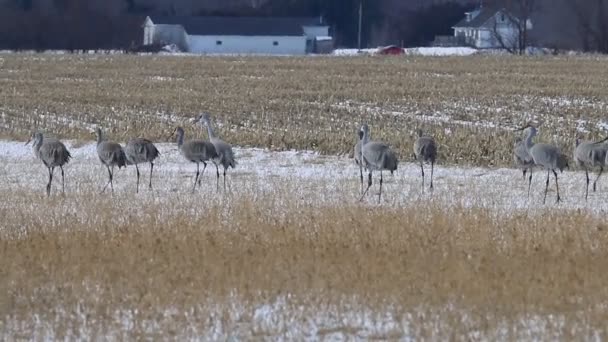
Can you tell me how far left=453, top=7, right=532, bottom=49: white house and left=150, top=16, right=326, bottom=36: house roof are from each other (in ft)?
40.7

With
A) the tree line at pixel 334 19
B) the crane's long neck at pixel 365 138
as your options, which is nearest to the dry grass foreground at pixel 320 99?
the crane's long neck at pixel 365 138

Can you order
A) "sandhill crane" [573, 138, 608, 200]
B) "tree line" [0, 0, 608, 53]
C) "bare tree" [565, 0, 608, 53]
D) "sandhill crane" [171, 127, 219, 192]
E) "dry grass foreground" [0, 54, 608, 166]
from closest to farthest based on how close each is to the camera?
"sandhill crane" [573, 138, 608, 200], "sandhill crane" [171, 127, 219, 192], "dry grass foreground" [0, 54, 608, 166], "bare tree" [565, 0, 608, 53], "tree line" [0, 0, 608, 53]

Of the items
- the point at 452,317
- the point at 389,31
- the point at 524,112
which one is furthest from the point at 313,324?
the point at 389,31

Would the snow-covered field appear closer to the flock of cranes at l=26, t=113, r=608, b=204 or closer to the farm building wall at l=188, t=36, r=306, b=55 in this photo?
the flock of cranes at l=26, t=113, r=608, b=204

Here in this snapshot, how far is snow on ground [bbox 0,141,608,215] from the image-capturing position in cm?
1633

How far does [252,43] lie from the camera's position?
101438 mm

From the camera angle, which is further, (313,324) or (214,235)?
(214,235)

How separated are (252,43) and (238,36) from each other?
4.12 ft

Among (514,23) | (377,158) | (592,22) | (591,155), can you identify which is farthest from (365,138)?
(514,23)

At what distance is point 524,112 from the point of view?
32.2 meters

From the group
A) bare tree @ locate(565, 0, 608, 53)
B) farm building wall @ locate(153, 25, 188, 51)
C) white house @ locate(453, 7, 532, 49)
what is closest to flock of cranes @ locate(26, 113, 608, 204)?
bare tree @ locate(565, 0, 608, 53)

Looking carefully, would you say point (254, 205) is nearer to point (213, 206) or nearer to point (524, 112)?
point (213, 206)

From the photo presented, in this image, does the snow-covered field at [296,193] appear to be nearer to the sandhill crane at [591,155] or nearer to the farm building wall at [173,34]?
the sandhill crane at [591,155]

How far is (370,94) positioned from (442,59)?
22894mm
